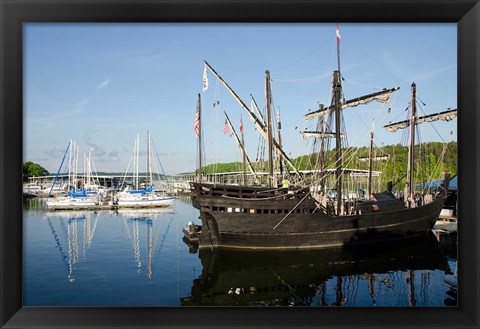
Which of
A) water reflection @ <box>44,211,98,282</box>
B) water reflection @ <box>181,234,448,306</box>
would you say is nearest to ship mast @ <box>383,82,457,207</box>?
water reflection @ <box>181,234,448,306</box>

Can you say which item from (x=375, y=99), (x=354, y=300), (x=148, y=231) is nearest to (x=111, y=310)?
(x=354, y=300)

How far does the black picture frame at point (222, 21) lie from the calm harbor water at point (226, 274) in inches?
16.1

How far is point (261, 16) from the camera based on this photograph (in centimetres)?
407

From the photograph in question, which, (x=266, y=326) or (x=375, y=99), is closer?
(x=266, y=326)

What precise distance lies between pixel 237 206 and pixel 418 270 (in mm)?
5774

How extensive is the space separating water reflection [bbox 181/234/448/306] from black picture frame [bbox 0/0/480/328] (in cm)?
437

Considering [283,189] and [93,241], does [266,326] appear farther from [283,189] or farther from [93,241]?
[93,241]

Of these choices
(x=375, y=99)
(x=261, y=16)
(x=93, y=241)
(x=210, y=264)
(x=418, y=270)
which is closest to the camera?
(x=261, y=16)

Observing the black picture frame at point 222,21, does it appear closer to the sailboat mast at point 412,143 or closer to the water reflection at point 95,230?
the water reflection at point 95,230

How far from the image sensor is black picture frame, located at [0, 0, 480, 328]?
Answer: 4004 millimetres

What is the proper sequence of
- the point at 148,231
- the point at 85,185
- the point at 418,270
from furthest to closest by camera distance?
1. the point at 85,185
2. the point at 148,231
3. the point at 418,270

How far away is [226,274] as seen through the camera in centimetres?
1083

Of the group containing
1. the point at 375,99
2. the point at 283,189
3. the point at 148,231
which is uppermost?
the point at 375,99

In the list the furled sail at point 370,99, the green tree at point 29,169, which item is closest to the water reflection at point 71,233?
the green tree at point 29,169
